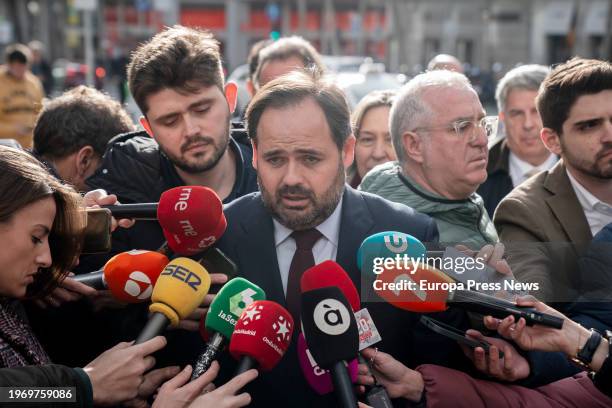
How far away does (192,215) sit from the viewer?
87.7 inches

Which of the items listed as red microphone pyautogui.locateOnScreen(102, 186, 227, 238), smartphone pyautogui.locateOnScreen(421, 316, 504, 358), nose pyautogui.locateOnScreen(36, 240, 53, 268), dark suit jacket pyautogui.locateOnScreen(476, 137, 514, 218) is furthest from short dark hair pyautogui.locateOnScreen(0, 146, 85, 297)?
dark suit jacket pyautogui.locateOnScreen(476, 137, 514, 218)

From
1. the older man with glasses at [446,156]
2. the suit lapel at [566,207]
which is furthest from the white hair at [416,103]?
the suit lapel at [566,207]

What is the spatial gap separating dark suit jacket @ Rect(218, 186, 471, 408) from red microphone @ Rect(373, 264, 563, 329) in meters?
0.20

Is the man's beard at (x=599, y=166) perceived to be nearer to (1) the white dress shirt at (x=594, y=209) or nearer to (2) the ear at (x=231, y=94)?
(1) the white dress shirt at (x=594, y=209)

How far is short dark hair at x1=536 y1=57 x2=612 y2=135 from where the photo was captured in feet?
10.2

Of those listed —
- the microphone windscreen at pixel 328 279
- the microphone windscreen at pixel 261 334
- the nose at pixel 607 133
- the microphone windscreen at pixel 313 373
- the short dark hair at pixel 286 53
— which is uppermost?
the short dark hair at pixel 286 53

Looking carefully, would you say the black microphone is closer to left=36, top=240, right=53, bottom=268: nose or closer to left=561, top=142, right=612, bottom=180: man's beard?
left=36, top=240, right=53, bottom=268: nose

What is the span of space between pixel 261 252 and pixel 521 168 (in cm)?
259

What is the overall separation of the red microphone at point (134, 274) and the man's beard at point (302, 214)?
Answer: 1.19ft

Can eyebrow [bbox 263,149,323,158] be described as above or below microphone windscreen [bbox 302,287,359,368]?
above

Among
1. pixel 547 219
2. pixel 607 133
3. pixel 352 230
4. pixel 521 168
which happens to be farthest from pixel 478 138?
pixel 521 168

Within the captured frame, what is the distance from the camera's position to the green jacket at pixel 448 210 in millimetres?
2855

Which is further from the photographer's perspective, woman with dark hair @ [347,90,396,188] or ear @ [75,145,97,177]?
woman with dark hair @ [347,90,396,188]

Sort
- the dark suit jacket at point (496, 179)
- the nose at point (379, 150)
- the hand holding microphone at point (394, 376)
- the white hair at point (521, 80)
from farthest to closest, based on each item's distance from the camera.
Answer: the white hair at point (521, 80), the dark suit jacket at point (496, 179), the nose at point (379, 150), the hand holding microphone at point (394, 376)
